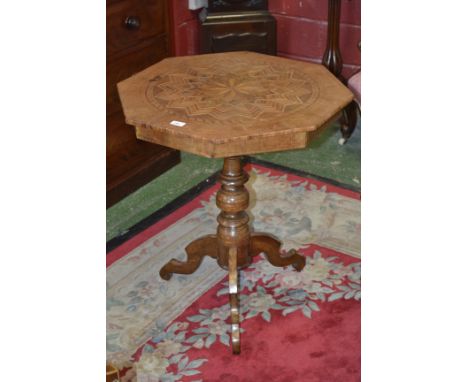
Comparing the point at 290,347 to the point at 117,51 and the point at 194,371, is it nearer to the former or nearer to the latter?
the point at 194,371

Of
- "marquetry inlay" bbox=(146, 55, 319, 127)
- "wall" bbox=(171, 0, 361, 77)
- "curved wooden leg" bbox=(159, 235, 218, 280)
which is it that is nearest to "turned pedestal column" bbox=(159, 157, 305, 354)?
"curved wooden leg" bbox=(159, 235, 218, 280)

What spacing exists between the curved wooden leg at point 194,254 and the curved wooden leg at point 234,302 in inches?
9.2

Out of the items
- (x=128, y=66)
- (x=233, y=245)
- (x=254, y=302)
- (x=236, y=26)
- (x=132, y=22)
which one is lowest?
(x=254, y=302)

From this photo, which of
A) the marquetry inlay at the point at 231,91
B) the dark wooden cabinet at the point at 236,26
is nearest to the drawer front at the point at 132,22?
the dark wooden cabinet at the point at 236,26

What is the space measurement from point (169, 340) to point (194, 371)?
208 millimetres

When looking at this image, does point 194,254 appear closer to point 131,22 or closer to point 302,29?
point 131,22

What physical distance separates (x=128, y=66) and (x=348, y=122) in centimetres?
136

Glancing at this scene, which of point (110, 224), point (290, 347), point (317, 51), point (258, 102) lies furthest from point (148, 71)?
point (317, 51)

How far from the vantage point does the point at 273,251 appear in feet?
9.43

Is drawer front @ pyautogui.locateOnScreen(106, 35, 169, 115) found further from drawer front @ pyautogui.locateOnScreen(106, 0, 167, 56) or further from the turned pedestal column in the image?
the turned pedestal column

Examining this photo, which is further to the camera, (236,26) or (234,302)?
(236,26)

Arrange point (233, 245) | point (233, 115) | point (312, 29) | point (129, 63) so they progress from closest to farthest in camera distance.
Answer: point (233, 115) < point (233, 245) < point (129, 63) < point (312, 29)

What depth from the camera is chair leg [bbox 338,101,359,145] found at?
3.92m

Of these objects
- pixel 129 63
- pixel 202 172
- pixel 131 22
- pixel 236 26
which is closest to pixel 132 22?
pixel 131 22
